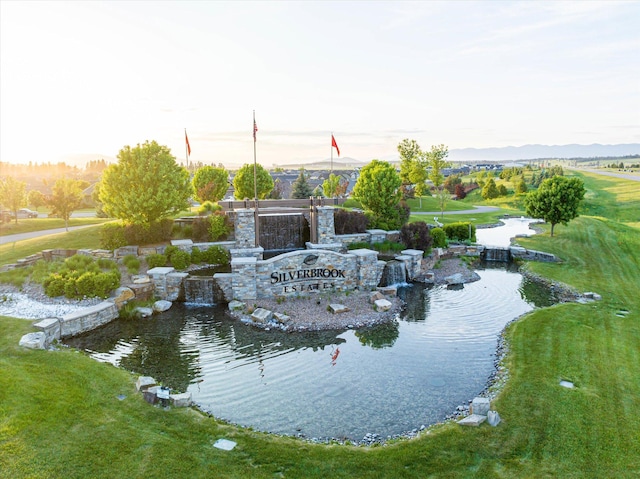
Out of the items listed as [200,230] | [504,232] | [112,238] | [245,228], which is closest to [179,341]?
[245,228]

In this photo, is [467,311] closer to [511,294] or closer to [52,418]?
[511,294]

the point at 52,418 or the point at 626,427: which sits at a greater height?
the point at 52,418

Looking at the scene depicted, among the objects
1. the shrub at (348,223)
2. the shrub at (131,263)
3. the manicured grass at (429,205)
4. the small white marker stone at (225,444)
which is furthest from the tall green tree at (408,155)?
the small white marker stone at (225,444)

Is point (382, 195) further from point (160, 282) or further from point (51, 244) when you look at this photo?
point (51, 244)

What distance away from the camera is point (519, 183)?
6925 centimetres

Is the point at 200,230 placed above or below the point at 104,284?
above

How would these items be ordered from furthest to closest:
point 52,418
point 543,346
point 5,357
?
point 543,346 → point 5,357 → point 52,418

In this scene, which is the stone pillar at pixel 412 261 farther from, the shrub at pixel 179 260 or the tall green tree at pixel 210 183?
the tall green tree at pixel 210 183

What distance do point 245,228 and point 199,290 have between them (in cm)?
656

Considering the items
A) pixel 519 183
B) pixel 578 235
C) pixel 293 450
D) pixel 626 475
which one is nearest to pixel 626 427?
pixel 626 475

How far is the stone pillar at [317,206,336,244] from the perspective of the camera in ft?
86.6

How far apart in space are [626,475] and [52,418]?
11578 mm

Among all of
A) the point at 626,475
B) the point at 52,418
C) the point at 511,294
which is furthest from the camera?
the point at 511,294

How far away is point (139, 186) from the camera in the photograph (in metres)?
24.7
